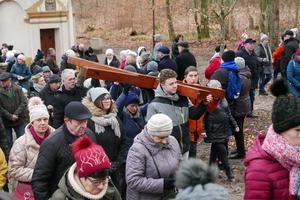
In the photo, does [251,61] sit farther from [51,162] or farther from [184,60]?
[51,162]

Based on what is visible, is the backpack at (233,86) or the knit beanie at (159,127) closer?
the knit beanie at (159,127)

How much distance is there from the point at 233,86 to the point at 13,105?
459cm

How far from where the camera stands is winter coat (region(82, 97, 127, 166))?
210 inches

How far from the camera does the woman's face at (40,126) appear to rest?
5203 mm

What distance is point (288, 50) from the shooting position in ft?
40.9

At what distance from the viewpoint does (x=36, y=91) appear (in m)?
8.87

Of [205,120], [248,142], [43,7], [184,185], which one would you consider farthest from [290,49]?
[43,7]

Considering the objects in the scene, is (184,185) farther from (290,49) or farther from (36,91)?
(290,49)

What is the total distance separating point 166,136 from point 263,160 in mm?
1349

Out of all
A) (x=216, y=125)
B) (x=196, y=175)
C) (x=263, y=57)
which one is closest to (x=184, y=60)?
(x=263, y=57)

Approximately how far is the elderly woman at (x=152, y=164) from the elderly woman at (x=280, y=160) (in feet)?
3.98

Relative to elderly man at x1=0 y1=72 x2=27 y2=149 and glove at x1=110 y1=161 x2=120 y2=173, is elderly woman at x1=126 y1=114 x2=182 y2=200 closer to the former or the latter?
glove at x1=110 y1=161 x2=120 y2=173

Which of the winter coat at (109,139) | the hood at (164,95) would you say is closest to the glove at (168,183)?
the winter coat at (109,139)

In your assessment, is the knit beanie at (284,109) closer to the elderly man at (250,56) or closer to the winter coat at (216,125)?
the winter coat at (216,125)
